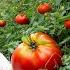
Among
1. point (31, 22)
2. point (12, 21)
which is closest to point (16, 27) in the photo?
point (12, 21)

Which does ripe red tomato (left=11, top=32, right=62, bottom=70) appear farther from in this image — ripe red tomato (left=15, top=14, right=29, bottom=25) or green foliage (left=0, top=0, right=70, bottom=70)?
ripe red tomato (left=15, top=14, right=29, bottom=25)

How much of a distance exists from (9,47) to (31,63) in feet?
1.84

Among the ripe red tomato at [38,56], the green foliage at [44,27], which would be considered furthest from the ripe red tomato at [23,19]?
the ripe red tomato at [38,56]

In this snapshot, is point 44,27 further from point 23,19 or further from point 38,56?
point 38,56

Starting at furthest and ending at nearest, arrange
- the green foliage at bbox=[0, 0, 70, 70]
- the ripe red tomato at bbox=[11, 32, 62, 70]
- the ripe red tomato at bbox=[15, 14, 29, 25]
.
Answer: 1. the ripe red tomato at bbox=[15, 14, 29, 25]
2. the green foliage at bbox=[0, 0, 70, 70]
3. the ripe red tomato at bbox=[11, 32, 62, 70]

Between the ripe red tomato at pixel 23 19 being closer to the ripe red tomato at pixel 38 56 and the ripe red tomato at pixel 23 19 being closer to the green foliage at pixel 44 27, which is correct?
the green foliage at pixel 44 27

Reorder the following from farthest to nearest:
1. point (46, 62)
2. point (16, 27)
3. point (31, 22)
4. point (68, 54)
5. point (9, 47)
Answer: point (16, 27) < point (31, 22) < point (9, 47) < point (68, 54) < point (46, 62)

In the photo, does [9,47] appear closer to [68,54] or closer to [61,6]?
[61,6]

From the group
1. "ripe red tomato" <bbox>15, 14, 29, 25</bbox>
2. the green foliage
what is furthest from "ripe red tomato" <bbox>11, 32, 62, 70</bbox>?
"ripe red tomato" <bbox>15, 14, 29, 25</bbox>

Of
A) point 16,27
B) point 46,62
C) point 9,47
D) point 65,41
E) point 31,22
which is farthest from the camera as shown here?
point 16,27

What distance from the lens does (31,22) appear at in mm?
2436

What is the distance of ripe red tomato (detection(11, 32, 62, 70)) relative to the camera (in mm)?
1628

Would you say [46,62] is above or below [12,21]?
above

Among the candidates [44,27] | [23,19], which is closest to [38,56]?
[44,27]
